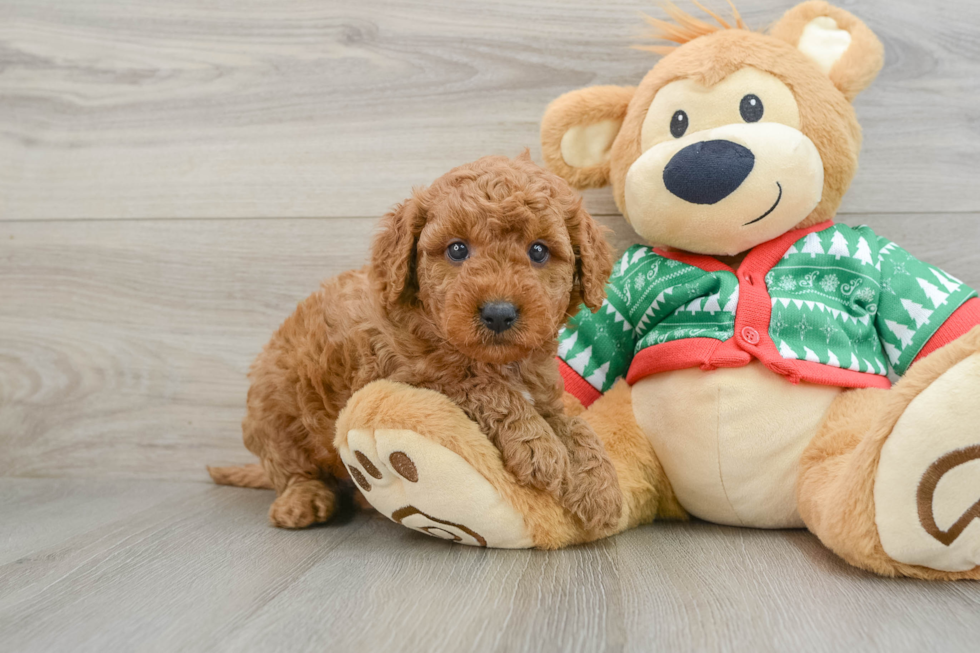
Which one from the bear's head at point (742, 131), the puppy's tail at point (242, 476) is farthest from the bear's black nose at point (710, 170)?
the puppy's tail at point (242, 476)

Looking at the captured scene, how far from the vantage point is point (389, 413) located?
939 mm

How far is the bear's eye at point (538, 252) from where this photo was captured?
935 millimetres

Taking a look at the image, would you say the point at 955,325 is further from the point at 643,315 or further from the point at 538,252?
the point at 538,252

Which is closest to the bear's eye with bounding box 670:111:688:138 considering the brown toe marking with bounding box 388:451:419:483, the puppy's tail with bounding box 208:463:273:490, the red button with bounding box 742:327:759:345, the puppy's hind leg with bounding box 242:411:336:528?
the red button with bounding box 742:327:759:345

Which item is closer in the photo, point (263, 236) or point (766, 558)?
point (766, 558)

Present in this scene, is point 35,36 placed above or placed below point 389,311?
above

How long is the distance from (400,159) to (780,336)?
833 millimetres

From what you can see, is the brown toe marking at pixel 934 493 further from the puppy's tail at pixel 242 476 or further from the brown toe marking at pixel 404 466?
the puppy's tail at pixel 242 476

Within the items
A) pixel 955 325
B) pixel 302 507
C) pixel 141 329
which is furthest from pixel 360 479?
pixel 955 325

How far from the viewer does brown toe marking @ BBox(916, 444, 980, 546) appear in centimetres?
80

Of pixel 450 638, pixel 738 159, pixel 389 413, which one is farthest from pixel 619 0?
pixel 450 638

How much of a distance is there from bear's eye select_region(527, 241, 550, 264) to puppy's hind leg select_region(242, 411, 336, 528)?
51 centimetres

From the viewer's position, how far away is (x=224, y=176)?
1.54m

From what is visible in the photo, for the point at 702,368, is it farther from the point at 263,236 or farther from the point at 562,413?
the point at 263,236
